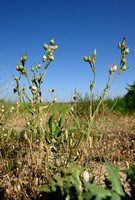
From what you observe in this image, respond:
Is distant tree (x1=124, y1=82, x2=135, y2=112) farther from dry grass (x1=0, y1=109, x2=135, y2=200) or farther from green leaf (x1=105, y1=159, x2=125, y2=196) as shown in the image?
green leaf (x1=105, y1=159, x2=125, y2=196)

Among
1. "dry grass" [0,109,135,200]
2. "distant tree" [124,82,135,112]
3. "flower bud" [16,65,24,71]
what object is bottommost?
"dry grass" [0,109,135,200]

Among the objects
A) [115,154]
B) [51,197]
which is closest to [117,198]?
[51,197]

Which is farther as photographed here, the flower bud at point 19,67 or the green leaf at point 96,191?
the flower bud at point 19,67

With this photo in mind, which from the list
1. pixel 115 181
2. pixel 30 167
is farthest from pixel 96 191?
pixel 30 167

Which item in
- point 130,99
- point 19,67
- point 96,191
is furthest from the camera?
point 130,99

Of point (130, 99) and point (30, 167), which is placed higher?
point (130, 99)

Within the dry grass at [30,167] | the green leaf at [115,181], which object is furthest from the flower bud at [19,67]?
the green leaf at [115,181]

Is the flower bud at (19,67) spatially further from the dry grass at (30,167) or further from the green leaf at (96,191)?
the green leaf at (96,191)

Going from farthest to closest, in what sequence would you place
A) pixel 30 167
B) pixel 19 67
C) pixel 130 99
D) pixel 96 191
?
pixel 130 99 → pixel 30 167 → pixel 19 67 → pixel 96 191

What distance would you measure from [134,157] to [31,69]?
5.01 ft

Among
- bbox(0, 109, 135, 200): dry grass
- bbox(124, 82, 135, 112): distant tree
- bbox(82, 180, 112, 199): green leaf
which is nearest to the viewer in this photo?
bbox(82, 180, 112, 199): green leaf

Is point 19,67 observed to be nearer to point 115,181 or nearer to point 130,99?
point 115,181

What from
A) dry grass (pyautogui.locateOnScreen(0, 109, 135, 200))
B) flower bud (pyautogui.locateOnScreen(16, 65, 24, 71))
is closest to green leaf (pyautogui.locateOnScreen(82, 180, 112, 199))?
dry grass (pyautogui.locateOnScreen(0, 109, 135, 200))

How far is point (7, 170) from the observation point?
5.49 ft
